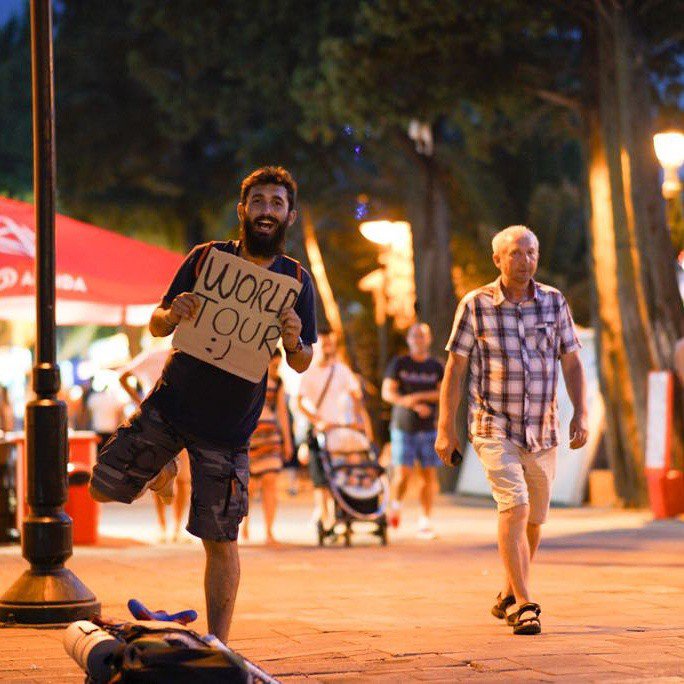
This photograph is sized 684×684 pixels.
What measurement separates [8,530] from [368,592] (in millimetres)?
5539

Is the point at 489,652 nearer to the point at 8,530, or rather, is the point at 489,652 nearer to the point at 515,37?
the point at 8,530

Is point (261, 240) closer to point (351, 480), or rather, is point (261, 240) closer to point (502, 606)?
point (502, 606)

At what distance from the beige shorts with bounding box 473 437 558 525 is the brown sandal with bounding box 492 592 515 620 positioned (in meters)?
0.46

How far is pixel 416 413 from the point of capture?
598 inches

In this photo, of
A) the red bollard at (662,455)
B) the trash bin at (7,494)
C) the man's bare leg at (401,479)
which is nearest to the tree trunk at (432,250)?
the red bollard at (662,455)

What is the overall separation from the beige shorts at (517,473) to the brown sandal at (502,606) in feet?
1.51

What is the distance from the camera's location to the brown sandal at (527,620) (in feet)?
26.7

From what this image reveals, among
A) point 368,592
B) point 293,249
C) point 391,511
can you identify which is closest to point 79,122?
point 293,249

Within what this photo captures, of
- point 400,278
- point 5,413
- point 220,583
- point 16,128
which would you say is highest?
point 16,128

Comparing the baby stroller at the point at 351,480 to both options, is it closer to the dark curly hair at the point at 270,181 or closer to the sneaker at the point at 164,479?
the sneaker at the point at 164,479

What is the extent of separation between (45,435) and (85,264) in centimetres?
503

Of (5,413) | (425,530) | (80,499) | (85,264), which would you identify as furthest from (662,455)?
(5,413)

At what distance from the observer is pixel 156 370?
45.8ft

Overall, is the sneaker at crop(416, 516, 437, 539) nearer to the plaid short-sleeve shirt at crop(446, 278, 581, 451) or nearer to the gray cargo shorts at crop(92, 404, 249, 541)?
the plaid short-sleeve shirt at crop(446, 278, 581, 451)
